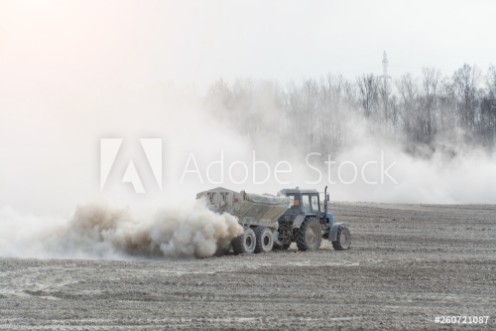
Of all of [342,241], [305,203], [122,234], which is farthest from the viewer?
[305,203]

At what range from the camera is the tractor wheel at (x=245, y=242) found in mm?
27641

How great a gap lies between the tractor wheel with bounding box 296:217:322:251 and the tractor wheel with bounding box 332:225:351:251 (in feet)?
2.16

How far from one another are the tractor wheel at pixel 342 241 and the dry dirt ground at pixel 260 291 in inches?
40.6

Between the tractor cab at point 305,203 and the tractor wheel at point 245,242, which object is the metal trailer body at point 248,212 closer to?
the tractor wheel at point 245,242

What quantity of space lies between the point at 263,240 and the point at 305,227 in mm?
2196

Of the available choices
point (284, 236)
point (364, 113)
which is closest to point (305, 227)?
point (284, 236)

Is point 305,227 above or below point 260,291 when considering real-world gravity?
above

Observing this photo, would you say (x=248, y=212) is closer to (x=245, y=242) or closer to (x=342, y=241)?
(x=245, y=242)

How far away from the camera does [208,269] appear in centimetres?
2316

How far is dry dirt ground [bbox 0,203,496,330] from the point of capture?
48.9 ft

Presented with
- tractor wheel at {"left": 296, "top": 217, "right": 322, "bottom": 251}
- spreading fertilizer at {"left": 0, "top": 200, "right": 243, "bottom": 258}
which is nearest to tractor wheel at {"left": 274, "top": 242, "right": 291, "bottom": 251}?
tractor wheel at {"left": 296, "top": 217, "right": 322, "bottom": 251}

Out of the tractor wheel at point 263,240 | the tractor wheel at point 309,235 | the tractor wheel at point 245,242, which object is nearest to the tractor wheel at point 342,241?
the tractor wheel at point 309,235

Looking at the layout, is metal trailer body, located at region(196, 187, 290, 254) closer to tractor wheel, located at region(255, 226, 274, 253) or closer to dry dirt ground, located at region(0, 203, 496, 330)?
tractor wheel, located at region(255, 226, 274, 253)

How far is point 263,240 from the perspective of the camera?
28.8m
